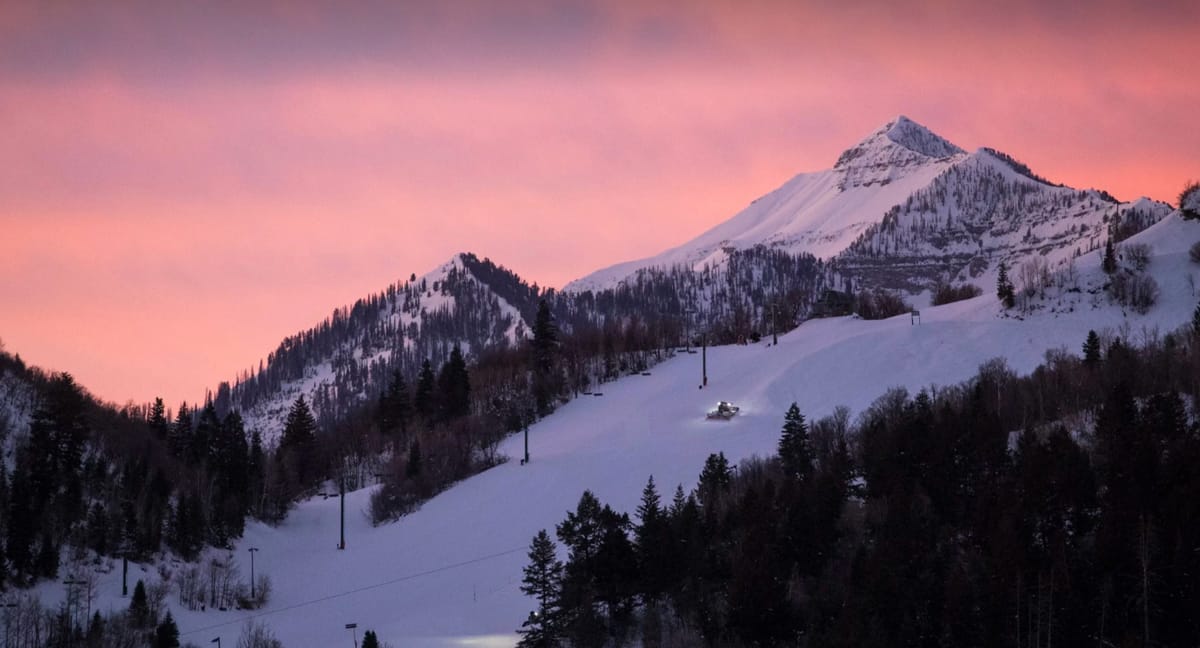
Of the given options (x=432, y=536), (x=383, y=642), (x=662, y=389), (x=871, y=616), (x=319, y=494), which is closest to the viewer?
(x=871, y=616)

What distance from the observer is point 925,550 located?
42.1m

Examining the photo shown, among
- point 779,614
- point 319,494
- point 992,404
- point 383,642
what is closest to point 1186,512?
point 779,614

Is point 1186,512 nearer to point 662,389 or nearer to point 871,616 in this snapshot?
point 871,616

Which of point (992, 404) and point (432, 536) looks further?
point (432, 536)

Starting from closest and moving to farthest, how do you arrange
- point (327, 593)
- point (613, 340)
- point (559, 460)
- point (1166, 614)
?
point (1166, 614), point (327, 593), point (559, 460), point (613, 340)

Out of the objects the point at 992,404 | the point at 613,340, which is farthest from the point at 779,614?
the point at 613,340

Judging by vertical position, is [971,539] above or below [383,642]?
above

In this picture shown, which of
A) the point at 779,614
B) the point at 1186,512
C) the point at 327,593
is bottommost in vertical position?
the point at 327,593

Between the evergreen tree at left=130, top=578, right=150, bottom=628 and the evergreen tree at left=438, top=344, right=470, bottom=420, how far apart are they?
46.3m

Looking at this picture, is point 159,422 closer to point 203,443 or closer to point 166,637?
point 203,443

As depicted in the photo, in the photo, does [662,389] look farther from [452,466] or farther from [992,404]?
[992,404]

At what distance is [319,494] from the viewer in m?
87.8

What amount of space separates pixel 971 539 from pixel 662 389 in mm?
54534

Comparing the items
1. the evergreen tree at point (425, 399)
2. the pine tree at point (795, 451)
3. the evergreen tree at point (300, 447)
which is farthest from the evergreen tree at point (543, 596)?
the evergreen tree at point (425, 399)
